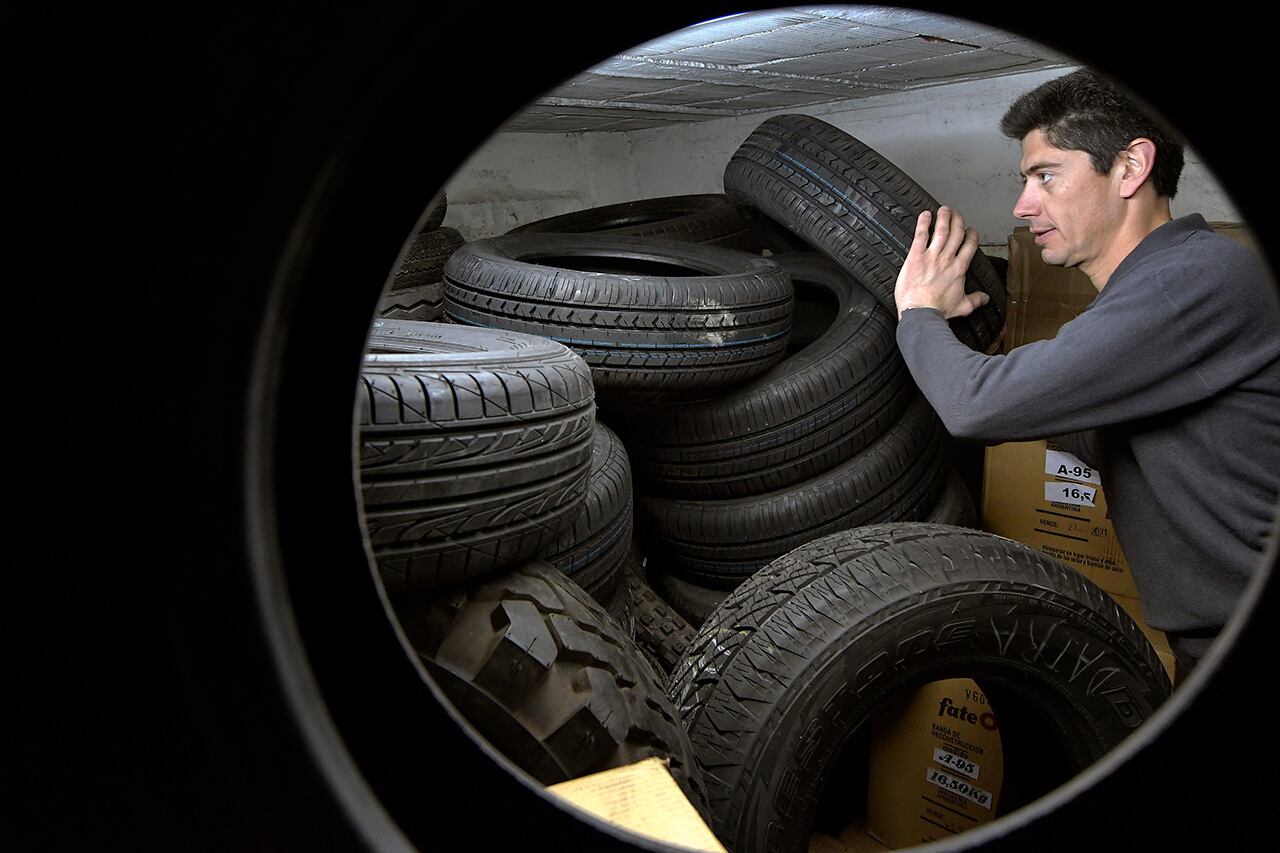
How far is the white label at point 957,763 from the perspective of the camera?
181cm

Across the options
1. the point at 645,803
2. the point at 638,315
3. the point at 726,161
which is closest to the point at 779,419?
the point at 638,315

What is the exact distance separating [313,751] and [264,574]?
10 centimetres

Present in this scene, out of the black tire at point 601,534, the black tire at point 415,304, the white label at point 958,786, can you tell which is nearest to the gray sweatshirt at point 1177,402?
the white label at point 958,786

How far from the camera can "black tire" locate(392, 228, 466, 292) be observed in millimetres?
2658

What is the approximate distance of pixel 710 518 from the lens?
2.33 m

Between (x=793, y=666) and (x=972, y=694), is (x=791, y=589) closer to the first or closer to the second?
(x=793, y=666)

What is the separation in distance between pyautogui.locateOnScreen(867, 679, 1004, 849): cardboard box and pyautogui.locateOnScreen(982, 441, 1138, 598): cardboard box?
693 mm

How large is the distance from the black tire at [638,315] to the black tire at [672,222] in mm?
778

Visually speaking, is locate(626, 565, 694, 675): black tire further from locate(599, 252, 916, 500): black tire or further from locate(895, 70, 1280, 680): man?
locate(895, 70, 1280, 680): man

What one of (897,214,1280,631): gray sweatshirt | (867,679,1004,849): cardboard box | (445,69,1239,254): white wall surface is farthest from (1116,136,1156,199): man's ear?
(445,69,1239,254): white wall surface

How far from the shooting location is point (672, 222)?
116 inches

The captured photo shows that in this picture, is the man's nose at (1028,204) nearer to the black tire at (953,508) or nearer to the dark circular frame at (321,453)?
the black tire at (953,508)

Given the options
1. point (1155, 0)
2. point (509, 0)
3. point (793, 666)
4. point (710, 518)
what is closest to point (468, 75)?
point (509, 0)

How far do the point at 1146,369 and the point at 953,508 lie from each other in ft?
3.88
